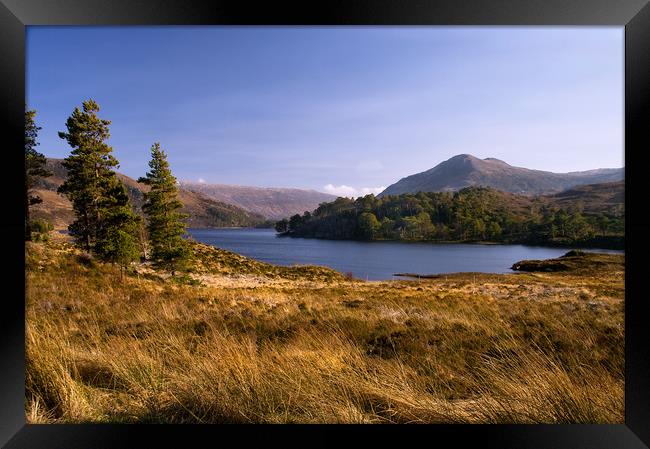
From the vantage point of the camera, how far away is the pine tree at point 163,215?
13.2 meters

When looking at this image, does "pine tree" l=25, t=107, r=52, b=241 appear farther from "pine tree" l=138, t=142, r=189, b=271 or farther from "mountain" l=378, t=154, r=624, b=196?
"mountain" l=378, t=154, r=624, b=196

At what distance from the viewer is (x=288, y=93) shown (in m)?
5.79

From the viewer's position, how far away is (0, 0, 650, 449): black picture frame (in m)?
1.90

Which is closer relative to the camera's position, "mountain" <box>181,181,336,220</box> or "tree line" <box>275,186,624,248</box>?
"tree line" <box>275,186,624,248</box>

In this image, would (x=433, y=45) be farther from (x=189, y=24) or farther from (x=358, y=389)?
(x=358, y=389)

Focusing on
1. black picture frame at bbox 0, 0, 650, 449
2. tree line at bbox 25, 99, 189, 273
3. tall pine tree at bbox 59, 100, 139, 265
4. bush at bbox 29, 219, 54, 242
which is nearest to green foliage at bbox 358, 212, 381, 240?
tree line at bbox 25, 99, 189, 273


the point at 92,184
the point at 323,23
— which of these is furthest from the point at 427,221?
the point at 323,23

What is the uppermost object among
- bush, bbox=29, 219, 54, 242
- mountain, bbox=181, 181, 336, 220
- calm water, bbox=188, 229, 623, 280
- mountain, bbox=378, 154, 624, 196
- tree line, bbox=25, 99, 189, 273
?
mountain, bbox=378, 154, 624, 196

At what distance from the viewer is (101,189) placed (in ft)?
43.4

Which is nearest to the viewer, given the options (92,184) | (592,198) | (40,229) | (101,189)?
(40,229)

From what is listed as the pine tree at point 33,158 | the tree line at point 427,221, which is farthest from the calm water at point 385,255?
the pine tree at point 33,158

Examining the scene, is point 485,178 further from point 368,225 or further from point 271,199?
point 271,199

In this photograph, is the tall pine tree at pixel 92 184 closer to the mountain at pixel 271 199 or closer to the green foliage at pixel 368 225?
the mountain at pixel 271 199

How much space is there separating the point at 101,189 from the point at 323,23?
1407 cm
